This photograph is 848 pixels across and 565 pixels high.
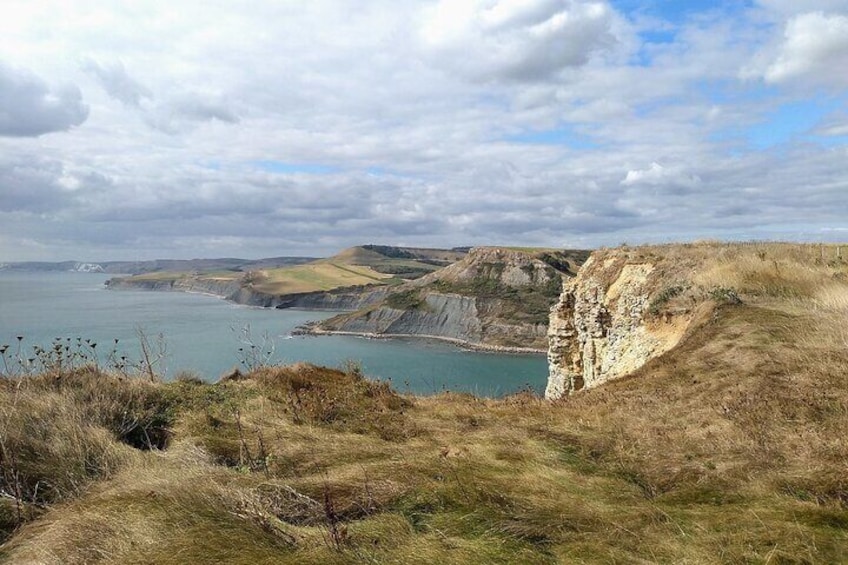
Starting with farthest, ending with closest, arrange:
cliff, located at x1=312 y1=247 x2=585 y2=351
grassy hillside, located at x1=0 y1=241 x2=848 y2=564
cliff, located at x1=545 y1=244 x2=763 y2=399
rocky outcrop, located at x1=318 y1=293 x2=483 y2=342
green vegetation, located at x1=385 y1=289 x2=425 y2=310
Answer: green vegetation, located at x1=385 y1=289 x2=425 y2=310
rocky outcrop, located at x1=318 y1=293 x2=483 y2=342
cliff, located at x1=312 y1=247 x2=585 y2=351
cliff, located at x1=545 y1=244 x2=763 y2=399
grassy hillside, located at x1=0 y1=241 x2=848 y2=564

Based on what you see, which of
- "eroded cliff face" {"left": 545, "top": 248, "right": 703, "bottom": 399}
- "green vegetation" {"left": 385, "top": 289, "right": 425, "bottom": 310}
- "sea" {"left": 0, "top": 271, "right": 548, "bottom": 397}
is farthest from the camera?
"green vegetation" {"left": 385, "top": 289, "right": 425, "bottom": 310}

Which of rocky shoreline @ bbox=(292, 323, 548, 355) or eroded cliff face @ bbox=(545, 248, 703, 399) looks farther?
rocky shoreline @ bbox=(292, 323, 548, 355)

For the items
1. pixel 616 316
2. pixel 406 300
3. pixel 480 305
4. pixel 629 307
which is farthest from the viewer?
pixel 406 300

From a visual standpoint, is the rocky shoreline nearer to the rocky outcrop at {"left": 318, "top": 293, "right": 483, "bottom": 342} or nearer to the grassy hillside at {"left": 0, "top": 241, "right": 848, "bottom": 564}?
the rocky outcrop at {"left": 318, "top": 293, "right": 483, "bottom": 342}

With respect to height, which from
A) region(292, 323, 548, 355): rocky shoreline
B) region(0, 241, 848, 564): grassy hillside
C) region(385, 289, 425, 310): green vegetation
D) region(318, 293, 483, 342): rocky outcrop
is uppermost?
region(0, 241, 848, 564): grassy hillside

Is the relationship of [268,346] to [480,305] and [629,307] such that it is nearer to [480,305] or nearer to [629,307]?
[629,307]

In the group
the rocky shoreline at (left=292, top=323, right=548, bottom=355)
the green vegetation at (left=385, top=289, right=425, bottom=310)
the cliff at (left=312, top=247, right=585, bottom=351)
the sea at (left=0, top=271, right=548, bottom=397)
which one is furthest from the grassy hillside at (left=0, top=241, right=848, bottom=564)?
the green vegetation at (left=385, top=289, right=425, bottom=310)

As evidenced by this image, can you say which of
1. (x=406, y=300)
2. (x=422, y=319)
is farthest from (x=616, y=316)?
(x=406, y=300)

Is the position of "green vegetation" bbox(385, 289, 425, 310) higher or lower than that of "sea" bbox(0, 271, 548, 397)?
higher
